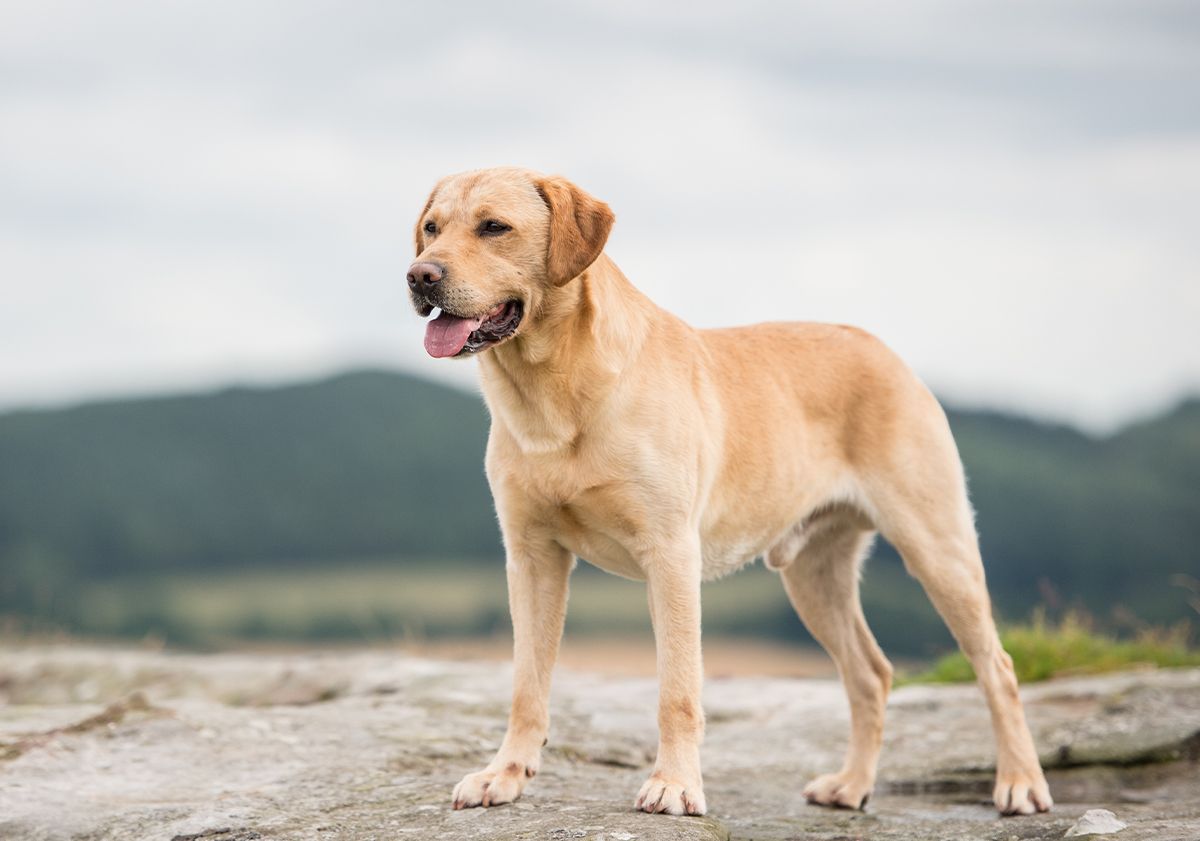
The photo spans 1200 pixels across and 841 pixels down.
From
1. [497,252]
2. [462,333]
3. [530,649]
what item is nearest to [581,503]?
[530,649]

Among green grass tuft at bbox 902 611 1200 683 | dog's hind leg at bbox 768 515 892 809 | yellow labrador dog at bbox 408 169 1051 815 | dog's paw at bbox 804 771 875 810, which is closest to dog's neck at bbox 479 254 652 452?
yellow labrador dog at bbox 408 169 1051 815

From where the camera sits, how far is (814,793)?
262 inches

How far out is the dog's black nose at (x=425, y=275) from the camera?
5.06m

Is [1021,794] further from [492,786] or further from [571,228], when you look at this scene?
[571,228]

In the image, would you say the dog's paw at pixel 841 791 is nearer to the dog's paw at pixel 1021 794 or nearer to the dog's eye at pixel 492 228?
the dog's paw at pixel 1021 794

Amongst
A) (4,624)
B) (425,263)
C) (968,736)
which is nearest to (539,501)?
Answer: (425,263)

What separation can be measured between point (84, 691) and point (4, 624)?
3.55 m

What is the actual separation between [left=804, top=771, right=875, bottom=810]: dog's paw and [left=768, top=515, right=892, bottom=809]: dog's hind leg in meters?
0.17

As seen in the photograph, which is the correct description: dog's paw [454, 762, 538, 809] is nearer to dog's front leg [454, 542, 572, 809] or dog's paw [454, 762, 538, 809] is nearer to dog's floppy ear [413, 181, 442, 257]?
dog's front leg [454, 542, 572, 809]

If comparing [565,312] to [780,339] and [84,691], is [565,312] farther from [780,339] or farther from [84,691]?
[84,691]

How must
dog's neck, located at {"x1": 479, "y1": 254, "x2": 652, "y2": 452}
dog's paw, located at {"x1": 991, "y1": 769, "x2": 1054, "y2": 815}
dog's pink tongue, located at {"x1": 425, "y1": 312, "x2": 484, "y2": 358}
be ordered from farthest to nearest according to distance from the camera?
dog's paw, located at {"x1": 991, "y1": 769, "x2": 1054, "y2": 815} → dog's neck, located at {"x1": 479, "y1": 254, "x2": 652, "y2": 452} → dog's pink tongue, located at {"x1": 425, "y1": 312, "x2": 484, "y2": 358}

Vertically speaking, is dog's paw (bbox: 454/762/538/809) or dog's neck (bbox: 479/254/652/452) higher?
dog's neck (bbox: 479/254/652/452)

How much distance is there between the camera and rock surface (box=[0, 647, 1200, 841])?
5.41 m

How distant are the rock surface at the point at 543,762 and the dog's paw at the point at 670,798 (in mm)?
112
